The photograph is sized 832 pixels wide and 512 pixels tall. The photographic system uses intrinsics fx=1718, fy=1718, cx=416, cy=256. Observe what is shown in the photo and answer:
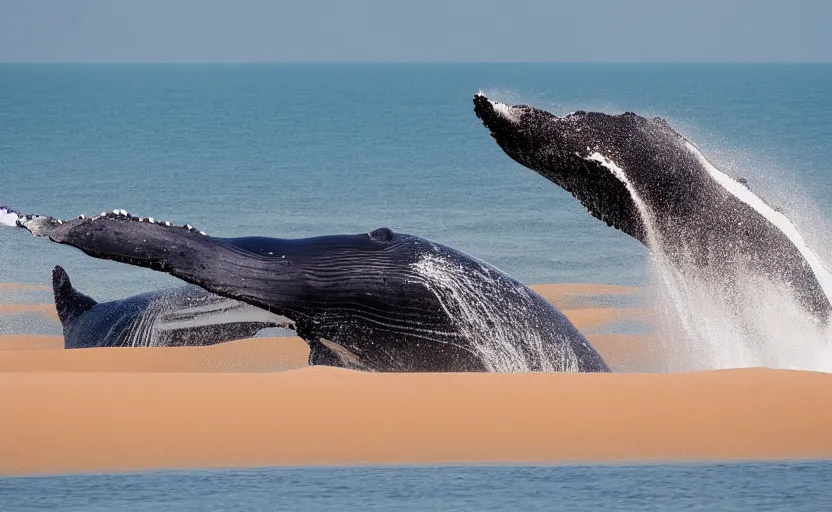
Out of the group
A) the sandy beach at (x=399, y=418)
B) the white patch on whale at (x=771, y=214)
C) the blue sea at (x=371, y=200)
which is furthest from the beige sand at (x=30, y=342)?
the white patch on whale at (x=771, y=214)

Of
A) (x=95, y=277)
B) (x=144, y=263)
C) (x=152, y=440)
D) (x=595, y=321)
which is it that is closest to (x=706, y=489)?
(x=152, y=440)

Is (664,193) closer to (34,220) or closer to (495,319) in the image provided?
(495,319)

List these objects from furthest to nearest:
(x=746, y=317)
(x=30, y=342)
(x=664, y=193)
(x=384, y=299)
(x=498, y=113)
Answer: (x=30, y=342), (x=746, y=317), (x=384, y=299), (x=664, y=193), (x=498, y=113)

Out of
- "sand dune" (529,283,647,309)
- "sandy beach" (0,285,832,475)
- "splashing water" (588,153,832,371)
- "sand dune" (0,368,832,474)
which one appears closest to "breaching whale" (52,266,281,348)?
"sandy beach" (0,285,832,475)

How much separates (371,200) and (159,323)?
77.1 ft

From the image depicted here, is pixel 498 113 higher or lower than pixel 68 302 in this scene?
higher

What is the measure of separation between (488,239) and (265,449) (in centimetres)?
2004

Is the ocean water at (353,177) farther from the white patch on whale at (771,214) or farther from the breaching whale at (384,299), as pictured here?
the breaching whale at (384,299)

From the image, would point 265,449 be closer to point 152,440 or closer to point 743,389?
point 152,440

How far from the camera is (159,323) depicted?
14477 mm

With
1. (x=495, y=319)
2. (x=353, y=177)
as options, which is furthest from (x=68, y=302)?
(x=353, y=177)

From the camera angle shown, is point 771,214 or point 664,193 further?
point 771,214

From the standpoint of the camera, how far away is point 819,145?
52.5 metres

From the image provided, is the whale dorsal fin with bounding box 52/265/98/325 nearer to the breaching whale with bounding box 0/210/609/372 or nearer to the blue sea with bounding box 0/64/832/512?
the blue sea with bounding box 0/64/832/512
